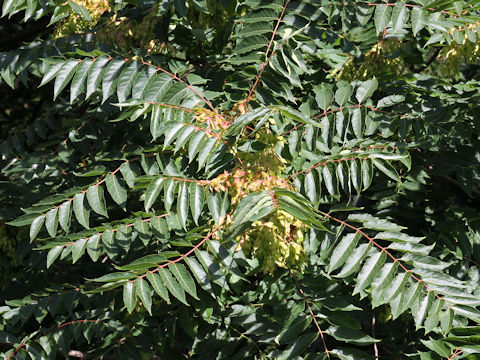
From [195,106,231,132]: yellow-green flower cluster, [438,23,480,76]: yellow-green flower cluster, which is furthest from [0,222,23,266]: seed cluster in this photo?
[438,23,480,76]: yellow-green flower cluster

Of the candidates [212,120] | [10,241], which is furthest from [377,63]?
[10,241]

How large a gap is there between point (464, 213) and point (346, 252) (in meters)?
1.21

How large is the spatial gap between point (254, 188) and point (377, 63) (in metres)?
1.42

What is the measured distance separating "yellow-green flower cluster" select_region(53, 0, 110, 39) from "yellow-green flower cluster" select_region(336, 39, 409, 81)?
1353 millimetres

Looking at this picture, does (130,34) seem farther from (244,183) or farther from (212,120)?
(244,183)

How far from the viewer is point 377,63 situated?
3.04 metres

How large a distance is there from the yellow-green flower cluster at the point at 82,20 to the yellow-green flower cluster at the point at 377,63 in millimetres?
1353

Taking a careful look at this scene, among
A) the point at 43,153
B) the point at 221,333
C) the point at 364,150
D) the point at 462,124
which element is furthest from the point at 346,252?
the point at 43,153

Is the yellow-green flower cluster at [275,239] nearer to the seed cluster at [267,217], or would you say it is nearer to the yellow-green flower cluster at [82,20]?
the seed cluster at [267,217]

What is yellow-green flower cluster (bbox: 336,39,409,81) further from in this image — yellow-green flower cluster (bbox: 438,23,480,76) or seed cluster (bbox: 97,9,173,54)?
seed cluster (bbox: 97,9,173,54)

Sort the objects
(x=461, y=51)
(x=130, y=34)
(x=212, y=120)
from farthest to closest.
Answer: (x=130, y=34) < (x=461, y=51) < (x=212, y=120)

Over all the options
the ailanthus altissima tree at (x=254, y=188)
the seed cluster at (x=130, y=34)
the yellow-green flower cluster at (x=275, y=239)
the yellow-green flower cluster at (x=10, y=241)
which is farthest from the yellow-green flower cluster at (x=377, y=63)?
the yellow-green flower cluster at (x=10, y=241)

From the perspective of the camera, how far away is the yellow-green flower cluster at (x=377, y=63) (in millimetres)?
2992

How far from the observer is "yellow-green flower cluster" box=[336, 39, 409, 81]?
118 inches
